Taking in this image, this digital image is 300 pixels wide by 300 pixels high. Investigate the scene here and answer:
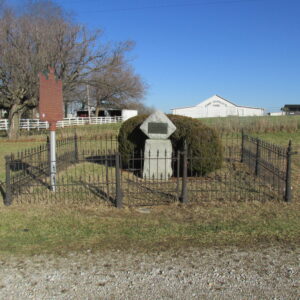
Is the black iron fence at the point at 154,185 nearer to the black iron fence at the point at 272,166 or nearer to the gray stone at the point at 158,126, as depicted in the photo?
the black iron fence at the point at 272,166

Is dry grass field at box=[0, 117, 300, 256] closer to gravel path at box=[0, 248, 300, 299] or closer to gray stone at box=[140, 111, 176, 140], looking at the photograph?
gravel path at box=[0, 248, 300, 299]

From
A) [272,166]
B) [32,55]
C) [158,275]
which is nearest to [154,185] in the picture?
[272,166]

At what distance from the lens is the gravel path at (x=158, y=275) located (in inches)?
118

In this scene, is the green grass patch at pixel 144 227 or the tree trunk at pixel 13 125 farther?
the tree trunk at pixel 13 125

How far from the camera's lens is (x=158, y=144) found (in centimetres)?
798

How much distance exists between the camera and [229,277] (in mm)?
3266

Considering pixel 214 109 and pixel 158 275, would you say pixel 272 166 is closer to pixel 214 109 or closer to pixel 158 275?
pixel 158 275

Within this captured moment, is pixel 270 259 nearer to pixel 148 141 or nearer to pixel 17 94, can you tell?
pixel 148 141

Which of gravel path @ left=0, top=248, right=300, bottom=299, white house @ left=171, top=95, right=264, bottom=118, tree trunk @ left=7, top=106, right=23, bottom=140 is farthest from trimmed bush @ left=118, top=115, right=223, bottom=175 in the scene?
white house @ left=171, top=95, right=264, bottom=118

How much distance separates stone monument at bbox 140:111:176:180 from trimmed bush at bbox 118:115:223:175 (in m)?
0.48

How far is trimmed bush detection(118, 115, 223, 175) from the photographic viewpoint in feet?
26.4

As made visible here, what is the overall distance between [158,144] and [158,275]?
15.9 ft

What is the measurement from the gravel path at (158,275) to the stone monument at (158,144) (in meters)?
4.14

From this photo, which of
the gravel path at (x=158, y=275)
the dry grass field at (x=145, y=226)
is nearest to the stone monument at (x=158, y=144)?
the dry grass field at (x=145, y=226)
